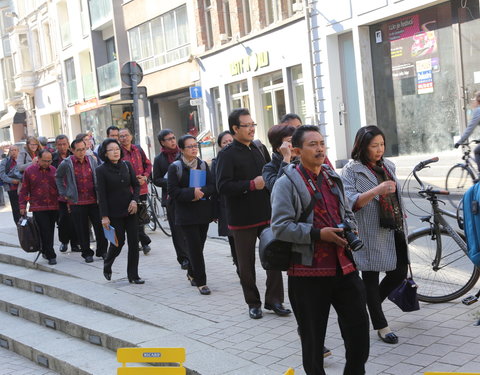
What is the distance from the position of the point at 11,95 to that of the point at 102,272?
142ft

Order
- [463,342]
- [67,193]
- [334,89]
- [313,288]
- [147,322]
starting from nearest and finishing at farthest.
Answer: [313,288]
[463,342]
[147,322]
[67,193]
[334,89]

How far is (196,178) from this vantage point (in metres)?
7.68

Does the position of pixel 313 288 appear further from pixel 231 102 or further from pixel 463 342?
pixel 231 102

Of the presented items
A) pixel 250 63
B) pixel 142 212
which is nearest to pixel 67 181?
pixel 142 212

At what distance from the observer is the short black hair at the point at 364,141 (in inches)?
206

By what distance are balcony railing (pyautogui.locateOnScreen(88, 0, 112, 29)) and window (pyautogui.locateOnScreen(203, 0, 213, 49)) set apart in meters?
8.09

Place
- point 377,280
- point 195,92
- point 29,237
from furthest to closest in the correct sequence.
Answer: point 195,92
point 29,237
point 377,280

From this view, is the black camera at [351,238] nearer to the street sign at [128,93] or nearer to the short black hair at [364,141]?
the short black hair at [364,141]

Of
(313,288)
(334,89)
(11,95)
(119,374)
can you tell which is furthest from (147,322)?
(11,95)

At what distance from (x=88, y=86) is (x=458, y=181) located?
28611 millimetres

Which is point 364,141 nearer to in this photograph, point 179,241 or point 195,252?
point 195,252

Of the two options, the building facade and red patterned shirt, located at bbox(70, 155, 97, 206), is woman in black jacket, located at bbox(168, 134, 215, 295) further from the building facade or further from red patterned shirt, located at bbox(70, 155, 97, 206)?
the building facade

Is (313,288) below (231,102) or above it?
below

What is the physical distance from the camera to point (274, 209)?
4270 mm
